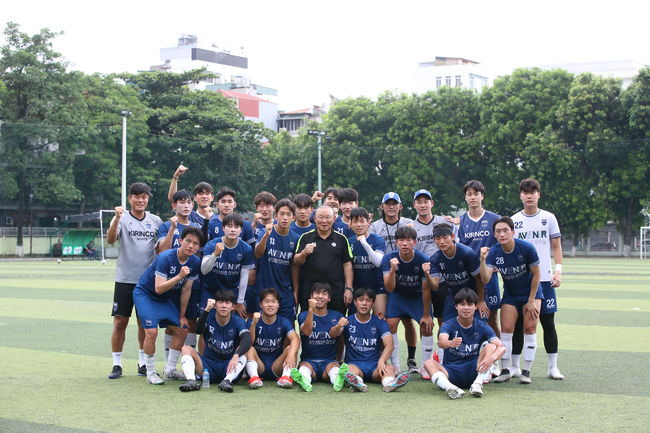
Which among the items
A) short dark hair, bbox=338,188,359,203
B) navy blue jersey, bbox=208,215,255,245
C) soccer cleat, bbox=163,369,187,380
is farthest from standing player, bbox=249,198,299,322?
soccer cleat, bbox=163,369,187,380

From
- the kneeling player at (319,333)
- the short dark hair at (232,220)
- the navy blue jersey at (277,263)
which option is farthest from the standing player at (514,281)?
the short dark hair at (232,220)

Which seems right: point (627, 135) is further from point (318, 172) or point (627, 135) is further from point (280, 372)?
point (280, 372)

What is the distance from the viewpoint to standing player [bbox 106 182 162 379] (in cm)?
855

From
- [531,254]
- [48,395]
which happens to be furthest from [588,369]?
[48,395]

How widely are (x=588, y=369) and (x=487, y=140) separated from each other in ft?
126

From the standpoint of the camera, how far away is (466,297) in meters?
7.72

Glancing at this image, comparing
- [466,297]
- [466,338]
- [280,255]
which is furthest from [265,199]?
[466,338]

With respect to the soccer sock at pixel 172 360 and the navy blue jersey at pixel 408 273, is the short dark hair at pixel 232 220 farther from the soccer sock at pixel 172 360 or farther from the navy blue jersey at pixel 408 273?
the navy blue jersey at pixel 408 273

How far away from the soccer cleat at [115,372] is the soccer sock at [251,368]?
55.6 inches

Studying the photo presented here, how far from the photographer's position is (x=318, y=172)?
161ft

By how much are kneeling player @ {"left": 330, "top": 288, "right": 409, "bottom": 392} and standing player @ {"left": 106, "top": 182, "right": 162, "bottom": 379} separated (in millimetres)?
2186

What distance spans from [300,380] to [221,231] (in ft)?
6.72

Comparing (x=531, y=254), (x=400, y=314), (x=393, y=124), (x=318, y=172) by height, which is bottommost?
(x=400, y=314)

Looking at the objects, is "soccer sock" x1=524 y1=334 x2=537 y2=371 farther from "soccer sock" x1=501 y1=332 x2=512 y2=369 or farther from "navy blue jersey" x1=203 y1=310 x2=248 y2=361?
A: "navy blue jersey" x1=203 y1=310 x2=248 y2=361
